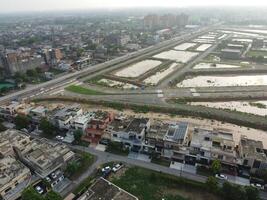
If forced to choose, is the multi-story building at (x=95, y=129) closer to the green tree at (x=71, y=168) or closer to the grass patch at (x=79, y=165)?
the grass patch at (x=79, y=165)

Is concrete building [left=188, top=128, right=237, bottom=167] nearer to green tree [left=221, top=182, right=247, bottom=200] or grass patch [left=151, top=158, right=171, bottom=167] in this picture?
grass patch [left=151, top=158, right=171, bottom=167]

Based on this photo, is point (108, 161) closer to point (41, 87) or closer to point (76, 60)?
point (41, 87)

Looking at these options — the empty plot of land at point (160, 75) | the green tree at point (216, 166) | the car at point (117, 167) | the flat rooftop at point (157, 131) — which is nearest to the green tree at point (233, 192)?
the green tree at point (216, 166)

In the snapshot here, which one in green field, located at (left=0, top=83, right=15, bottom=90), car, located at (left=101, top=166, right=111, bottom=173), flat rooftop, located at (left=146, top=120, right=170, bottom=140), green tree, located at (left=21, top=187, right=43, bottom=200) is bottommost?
green field, located at (left=0, top=83, right=15, bottom=90)

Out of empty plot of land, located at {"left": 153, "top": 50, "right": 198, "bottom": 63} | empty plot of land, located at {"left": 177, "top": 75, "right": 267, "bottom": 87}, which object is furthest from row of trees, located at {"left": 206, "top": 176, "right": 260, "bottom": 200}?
empty plot of land, located at {"left": 153, "top": 50, "right": 198, "bottom": 63}

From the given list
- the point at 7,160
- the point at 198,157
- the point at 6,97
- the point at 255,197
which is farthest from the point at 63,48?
the point at 255,197

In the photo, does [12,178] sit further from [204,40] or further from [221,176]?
[204,40]

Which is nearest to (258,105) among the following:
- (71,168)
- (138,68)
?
(71,168)
